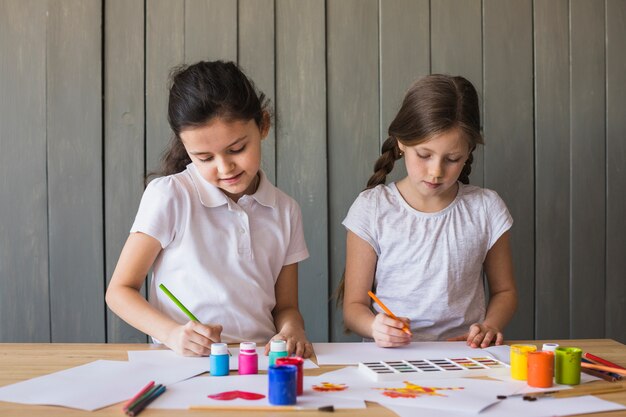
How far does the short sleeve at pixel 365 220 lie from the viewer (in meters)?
1.96

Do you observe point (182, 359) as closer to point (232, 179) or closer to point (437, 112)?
point (232, 179)

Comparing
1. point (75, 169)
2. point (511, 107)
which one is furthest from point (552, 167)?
point (75, 169)

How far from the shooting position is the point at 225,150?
160 cm

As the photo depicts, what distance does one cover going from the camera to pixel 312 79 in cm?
221

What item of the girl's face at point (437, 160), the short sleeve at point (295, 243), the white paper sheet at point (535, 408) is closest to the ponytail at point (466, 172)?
the girl's face at point (437, 160)

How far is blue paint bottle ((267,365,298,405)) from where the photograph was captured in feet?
3.57

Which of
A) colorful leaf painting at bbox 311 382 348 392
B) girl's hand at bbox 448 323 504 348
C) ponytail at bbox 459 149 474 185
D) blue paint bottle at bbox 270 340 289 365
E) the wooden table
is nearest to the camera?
the wooden table

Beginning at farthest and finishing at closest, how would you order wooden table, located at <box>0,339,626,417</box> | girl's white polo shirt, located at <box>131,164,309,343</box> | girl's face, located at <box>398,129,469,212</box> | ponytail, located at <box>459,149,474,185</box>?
ponytail, located at <box>459,149,474,185</box> → girl's face, located at <box>398,129,469,212</box> → girl's white polo shirt, located at <box>131,164,309,343</box> → wooden table, located at <box>0,339,626,417</box>

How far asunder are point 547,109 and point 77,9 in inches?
59.2

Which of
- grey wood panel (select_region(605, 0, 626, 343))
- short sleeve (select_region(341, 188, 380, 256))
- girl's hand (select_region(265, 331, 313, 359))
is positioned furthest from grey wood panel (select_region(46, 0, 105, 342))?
grey wood panel (select_region(605, 0, 626, 343))

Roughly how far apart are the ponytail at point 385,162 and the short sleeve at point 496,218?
0.95 feet

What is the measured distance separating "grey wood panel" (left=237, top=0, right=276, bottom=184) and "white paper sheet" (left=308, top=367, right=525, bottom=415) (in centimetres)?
111

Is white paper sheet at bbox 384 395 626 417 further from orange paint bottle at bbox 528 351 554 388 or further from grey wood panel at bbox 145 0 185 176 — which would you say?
grey wood panel at bbox 145 0 185 176

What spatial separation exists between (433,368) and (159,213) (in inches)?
28.7
